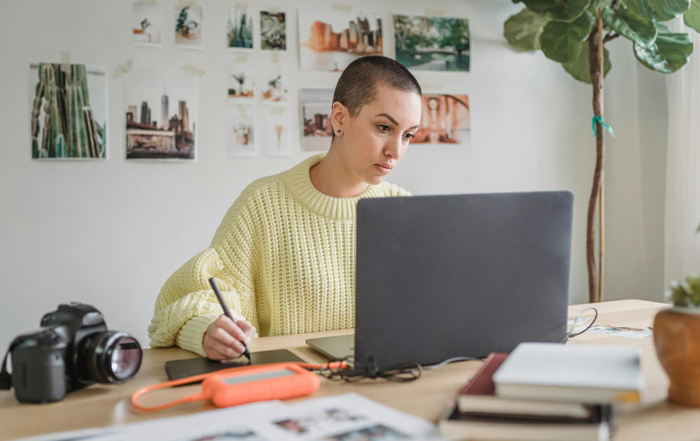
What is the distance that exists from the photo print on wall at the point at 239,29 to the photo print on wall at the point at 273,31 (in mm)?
47

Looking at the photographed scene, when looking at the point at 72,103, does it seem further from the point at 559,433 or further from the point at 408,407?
the point at 559,433

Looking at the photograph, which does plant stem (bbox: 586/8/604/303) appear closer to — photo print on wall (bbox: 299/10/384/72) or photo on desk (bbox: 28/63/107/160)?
photo print on wall (bbox: 299/10/384/72)

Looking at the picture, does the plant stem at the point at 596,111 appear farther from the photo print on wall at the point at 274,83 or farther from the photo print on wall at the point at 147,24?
the photo print on wall at the point at 147,24

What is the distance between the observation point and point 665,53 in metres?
2.35

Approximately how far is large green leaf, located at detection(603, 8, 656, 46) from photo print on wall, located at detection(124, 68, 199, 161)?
62.2 inches

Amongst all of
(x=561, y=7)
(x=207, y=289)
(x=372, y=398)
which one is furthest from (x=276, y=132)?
(x=372, y=398)

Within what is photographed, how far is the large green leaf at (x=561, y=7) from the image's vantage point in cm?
223

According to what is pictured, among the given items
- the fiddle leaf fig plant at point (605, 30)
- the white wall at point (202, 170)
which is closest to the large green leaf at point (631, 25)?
the fiddle leaf fig plant at point (605, 30)

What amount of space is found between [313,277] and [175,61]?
4.00 ft

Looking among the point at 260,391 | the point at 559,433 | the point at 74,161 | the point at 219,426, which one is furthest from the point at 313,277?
the point at 74,161

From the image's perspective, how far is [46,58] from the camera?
216 cm

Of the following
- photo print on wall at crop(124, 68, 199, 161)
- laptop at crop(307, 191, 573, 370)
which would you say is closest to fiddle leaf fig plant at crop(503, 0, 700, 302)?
photo print on wall at crop(124, 68, 199, 161)

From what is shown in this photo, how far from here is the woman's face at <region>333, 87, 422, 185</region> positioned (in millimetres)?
1442

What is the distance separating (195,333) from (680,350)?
741 mm
